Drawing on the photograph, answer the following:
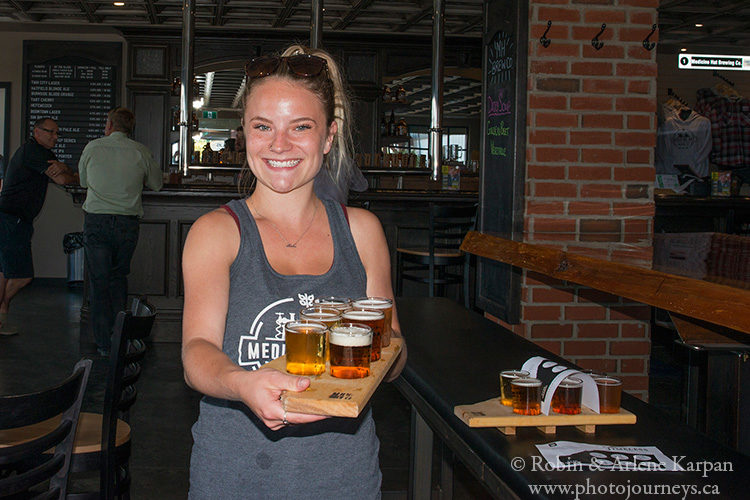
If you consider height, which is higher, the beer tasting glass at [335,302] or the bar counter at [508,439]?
the beer tasting glass at [335,302]

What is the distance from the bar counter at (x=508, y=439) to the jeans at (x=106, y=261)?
11.9 ft

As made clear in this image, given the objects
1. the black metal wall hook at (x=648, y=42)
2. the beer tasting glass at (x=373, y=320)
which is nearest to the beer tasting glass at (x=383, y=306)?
the beer tasting glass at (x=373, y=320)

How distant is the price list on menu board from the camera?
973 cm

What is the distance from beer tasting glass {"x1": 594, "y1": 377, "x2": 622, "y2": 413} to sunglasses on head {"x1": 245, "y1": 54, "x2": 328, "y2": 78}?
0.83 m

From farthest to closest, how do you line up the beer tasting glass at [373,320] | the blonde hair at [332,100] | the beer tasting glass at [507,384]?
1. the beer tasting glass at [507,384]
2. the blonde hair at [332,100]
3. the beer tasting glass at [373,320]

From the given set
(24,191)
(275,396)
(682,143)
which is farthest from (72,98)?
(275,396)

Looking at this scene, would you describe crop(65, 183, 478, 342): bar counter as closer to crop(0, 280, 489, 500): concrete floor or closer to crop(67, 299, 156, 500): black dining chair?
crop(0, 280, 489, 500): concrete floor

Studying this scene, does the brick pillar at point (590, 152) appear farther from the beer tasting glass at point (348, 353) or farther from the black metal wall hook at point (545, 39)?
the beer tasting glass at point (348, 353)

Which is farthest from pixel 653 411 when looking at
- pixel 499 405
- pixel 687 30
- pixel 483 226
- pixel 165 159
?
pixel 687 30

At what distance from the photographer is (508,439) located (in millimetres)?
1486

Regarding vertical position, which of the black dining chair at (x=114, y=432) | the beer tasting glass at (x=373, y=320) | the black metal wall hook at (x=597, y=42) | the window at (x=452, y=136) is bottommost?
the black dining chair at (x=114, y=432)

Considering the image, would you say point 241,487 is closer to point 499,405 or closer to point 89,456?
point 499,405

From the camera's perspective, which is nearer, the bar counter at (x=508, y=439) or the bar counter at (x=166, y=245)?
the bar counter at (x=508, y=439)

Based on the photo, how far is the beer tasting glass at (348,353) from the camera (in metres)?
1.23
